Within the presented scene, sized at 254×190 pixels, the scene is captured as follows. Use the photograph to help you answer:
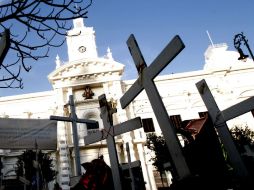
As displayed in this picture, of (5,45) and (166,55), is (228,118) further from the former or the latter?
(5,45)

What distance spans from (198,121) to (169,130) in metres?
0.84

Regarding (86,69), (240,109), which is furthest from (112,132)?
(86,69)

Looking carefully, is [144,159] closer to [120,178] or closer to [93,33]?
[93,33]

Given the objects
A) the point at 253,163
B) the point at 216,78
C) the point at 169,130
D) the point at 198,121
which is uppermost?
the point at 216,78

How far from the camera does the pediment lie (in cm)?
2370

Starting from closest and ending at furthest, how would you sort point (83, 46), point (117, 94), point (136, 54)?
point (136, 54) < point (117, 94) < point (83, 46)

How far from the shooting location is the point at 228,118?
3.35 meters

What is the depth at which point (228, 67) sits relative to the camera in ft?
80.3

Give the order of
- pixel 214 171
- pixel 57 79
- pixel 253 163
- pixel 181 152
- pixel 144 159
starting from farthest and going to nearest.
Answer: pixel 57 79 < pixel 144 159 < pixel 253 163 < pixel 214 171 < pixel 181 152

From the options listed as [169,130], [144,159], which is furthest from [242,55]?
[144,159]

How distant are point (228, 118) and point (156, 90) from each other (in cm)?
107

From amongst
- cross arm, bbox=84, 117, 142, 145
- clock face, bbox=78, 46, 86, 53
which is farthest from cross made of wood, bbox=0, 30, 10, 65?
clock face, bbox=78, 46, 86, 53

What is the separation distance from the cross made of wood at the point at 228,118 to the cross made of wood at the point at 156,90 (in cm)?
69

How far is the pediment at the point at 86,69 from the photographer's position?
23703 mm
